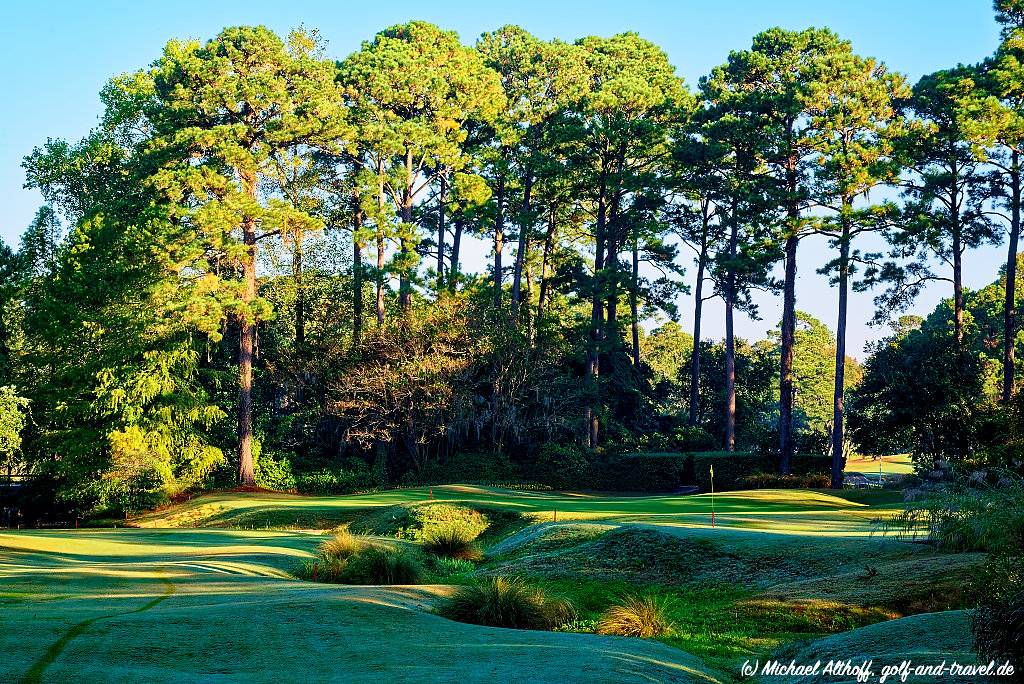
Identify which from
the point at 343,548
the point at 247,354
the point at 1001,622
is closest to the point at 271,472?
the point at 247,354

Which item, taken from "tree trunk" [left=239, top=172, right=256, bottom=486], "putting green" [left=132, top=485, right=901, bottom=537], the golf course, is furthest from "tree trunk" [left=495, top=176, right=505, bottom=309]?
the golf course

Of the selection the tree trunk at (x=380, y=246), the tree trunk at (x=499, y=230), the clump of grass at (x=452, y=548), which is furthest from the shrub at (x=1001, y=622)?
the tree trunk at (x=499, y=230)

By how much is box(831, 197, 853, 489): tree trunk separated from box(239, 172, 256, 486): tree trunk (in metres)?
26.9

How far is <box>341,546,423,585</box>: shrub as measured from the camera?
1675cm

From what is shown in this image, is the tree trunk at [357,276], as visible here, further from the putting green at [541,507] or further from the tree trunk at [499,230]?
the putting green at [541,507]

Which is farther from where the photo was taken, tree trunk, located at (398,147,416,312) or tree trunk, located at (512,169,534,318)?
tree trunk, located at (512,169,534,318)

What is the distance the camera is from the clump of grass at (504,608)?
12.0 metres

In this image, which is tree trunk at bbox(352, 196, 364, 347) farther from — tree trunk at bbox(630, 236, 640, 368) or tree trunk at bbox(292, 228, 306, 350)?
tree trunk at bbox(630, 236, 640, 368)

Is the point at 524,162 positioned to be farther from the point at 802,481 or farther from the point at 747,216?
the point at 802,481

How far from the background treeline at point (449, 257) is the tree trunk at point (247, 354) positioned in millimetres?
169

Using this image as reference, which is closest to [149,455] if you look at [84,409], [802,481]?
[84,409]

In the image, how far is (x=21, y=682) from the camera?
7.38 meters

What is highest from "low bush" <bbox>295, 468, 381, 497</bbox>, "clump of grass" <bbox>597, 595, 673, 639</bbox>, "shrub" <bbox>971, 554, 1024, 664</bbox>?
"shrub" <bbox>971, 554, 1024, 664</bbox>

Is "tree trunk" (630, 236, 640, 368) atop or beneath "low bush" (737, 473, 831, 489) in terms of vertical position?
atop
